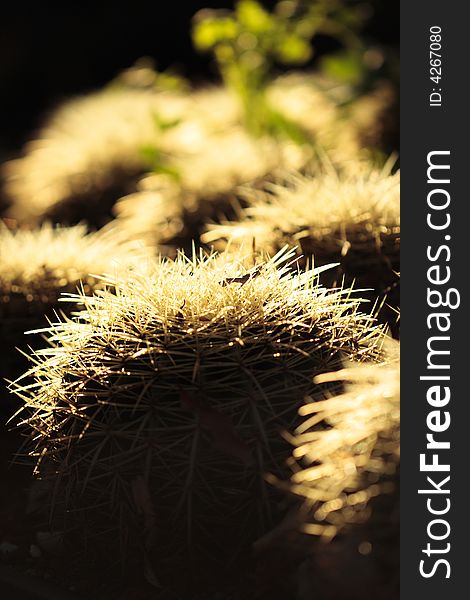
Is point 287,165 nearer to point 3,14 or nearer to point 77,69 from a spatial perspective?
point 77,69

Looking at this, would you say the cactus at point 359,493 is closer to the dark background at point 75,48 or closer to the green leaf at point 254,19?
the green leaf at point 254,19

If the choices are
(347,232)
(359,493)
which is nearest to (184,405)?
(359,493)

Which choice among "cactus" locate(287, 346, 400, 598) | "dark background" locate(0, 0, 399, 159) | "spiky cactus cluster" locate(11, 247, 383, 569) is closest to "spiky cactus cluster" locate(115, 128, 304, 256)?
"spiky cactus cluster" locate(11, 247, 383, 569)

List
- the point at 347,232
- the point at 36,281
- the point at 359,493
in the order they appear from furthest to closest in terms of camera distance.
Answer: the point at 36,281 < the point at 347,232 < the point at 359,493

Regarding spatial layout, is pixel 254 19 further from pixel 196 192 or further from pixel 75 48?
pixel 75 48

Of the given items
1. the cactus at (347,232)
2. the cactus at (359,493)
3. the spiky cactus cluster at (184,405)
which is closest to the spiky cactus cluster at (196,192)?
the cactus at (347,232)

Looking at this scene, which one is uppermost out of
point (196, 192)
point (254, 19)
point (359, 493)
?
point (254, 19)
